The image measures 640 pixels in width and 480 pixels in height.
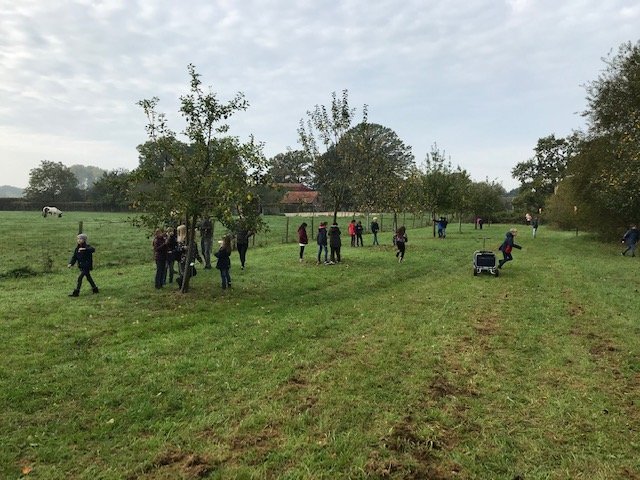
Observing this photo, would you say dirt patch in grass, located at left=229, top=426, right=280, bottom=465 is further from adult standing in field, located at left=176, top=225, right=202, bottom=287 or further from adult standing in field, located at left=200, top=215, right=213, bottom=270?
adult standing in field, located at left=200, top=215, right=213, bottom=270

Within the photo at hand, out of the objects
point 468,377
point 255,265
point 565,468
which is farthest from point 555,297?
point 255,265

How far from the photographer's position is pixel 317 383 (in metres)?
6.26

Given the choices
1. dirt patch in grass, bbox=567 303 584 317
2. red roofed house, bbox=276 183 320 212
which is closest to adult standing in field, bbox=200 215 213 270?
dirt patch in grass, bbox=567 303 584 317

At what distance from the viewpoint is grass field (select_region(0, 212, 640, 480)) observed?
4.44m

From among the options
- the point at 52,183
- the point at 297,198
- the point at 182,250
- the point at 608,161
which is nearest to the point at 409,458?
the point at 182,250

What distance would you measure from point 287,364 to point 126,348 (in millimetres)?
2825

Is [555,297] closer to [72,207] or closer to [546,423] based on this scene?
[546,423]

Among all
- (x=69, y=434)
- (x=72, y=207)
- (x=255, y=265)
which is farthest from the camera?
(x=72, y=207)

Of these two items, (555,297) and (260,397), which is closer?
(260,397)

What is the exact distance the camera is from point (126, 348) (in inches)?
301

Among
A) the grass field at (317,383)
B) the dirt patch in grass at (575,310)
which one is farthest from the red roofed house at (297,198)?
the dirt patch in grass at (575,310)

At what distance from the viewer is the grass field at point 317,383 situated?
4438 mm

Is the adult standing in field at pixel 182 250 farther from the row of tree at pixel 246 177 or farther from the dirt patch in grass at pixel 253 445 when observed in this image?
the dirt patch in grass at pixel 253 445

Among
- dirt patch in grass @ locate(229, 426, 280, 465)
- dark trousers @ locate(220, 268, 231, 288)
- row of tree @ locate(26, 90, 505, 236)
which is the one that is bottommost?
dirt patch in grass @ locate(229, 426, 280, 465)
